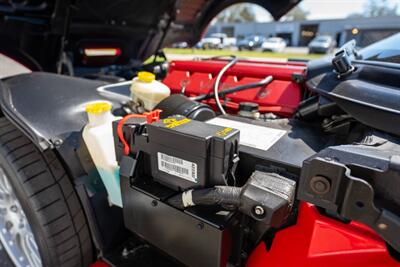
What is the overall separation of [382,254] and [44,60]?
7.98 feet

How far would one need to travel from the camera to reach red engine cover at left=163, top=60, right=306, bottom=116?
55.7 inches

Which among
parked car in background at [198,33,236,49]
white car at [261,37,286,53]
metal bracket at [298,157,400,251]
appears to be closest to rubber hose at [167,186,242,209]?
metal bracket at [298,157,400,251]

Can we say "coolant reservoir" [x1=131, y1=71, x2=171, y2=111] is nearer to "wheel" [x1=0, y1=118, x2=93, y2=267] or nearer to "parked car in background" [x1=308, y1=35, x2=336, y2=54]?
"wheel" [x1=0, y1=118, x2=93, y2=267]

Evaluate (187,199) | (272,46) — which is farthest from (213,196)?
(272,46)

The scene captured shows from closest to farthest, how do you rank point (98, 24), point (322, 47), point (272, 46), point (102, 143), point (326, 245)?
point (326, 245) → point (102, 143) → point (98, 24) → point (322, 47) → point (272, 46)

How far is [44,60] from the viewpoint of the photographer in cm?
228

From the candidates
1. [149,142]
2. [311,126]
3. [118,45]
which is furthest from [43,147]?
[118,45]

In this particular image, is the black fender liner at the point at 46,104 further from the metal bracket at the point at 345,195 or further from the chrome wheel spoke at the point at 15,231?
the metal bracket at the point at 345,195

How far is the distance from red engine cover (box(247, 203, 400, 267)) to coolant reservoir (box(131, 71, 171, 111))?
0.75m

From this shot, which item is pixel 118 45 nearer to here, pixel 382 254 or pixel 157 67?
pixel 157 67

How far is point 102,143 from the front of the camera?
1.04m

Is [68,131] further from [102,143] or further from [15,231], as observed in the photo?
[15,231]

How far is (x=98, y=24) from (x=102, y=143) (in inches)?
61.1

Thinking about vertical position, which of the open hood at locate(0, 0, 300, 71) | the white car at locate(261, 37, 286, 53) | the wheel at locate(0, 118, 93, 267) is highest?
the open hood at locate(0, 0, 300, 71)
